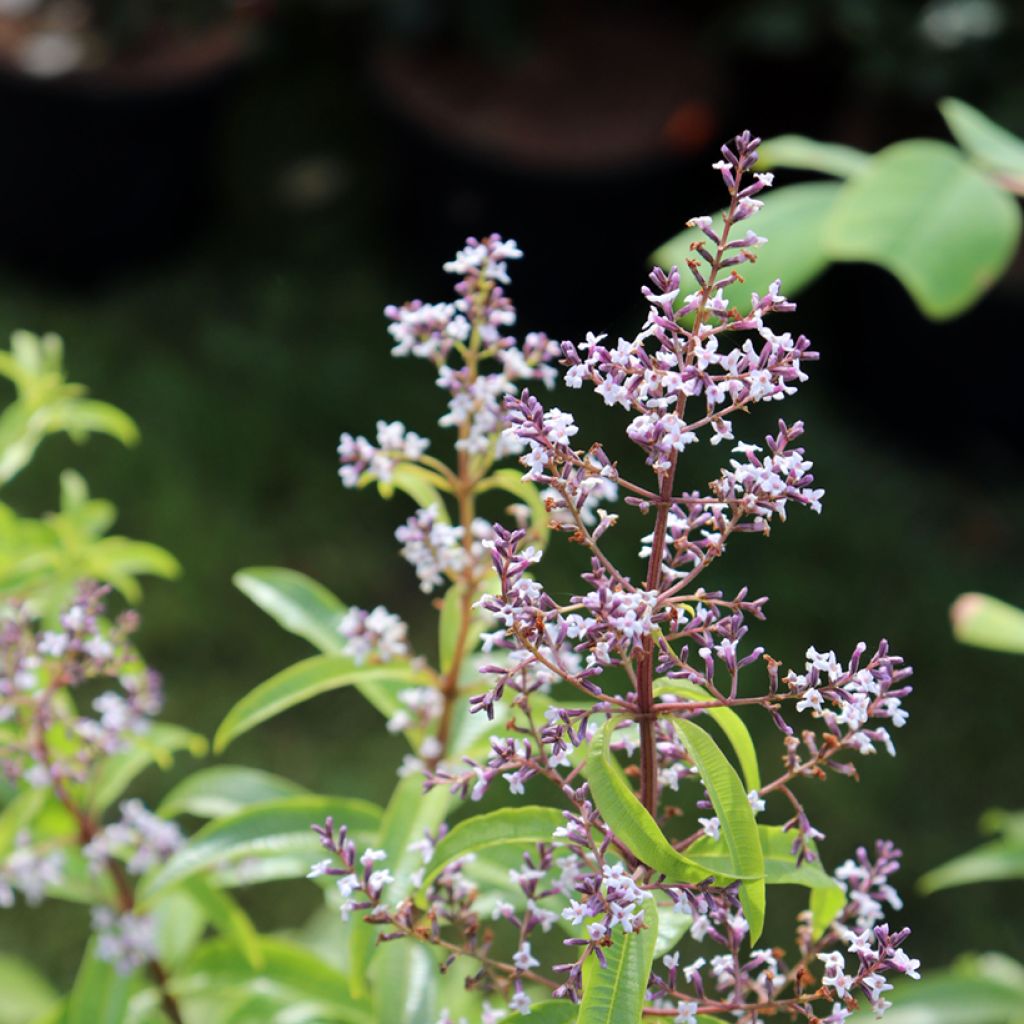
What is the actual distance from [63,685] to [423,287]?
122 inches

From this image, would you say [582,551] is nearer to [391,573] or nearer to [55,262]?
[391,573]

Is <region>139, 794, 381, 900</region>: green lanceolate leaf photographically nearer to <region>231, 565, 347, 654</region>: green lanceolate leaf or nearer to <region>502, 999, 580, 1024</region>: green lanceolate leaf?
<region>231, 565, 347, 654</region>: green lanceolate leaf

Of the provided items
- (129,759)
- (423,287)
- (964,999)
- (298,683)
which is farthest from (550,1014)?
(423,287)

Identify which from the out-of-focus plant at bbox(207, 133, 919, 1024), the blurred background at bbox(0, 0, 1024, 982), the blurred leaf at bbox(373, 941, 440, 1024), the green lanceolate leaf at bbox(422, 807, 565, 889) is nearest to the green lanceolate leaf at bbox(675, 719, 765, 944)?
the out-of-focus plant at bbox(207, 133, 919, 1024)

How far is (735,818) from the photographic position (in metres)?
0.87

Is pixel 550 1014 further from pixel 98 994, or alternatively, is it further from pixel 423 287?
pixel 423 287

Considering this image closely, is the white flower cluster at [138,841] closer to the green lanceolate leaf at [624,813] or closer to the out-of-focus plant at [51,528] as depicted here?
the out-of-focus plant at [51,528]

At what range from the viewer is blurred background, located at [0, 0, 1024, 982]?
10.7 feet

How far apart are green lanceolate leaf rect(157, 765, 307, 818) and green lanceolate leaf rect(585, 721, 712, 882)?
0.67m

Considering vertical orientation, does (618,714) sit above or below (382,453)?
below

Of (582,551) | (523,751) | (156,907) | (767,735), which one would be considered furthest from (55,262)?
(523,751)

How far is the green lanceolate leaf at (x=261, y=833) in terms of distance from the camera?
1.23 meters

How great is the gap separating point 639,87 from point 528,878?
3.63 metres

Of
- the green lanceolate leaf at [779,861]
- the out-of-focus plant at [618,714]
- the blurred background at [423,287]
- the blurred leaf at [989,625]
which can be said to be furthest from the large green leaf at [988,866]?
the blurred background at [423,287]
